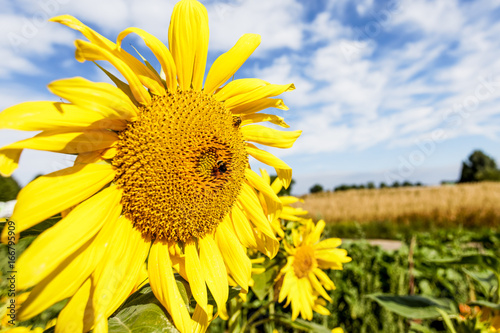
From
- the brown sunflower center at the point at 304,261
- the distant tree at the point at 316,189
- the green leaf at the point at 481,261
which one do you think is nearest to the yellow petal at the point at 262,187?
the brown sunflower center at the point at 304,261

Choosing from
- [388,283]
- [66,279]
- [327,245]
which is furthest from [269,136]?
[388,283]

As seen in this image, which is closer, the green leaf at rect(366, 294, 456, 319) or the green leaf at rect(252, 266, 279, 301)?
the green leaf at rect(252, 266, 279, 301)

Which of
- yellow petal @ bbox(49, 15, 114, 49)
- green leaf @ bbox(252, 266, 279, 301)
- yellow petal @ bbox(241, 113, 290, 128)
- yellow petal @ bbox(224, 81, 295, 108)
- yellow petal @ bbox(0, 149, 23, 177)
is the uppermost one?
yellow petal @ bbox(49, 15, 114, 49)

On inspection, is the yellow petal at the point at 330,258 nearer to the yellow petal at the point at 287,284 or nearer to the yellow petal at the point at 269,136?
the yellow petal at the point at 287,284

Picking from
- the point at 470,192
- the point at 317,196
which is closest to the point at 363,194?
the point at 317,196

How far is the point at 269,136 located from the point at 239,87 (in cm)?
23

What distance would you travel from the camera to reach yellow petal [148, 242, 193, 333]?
0.86 metres

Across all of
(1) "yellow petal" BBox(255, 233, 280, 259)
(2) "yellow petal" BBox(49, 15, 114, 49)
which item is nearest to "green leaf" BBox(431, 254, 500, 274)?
(1) "yellow petal" BBox(255, 233, 280, 259)

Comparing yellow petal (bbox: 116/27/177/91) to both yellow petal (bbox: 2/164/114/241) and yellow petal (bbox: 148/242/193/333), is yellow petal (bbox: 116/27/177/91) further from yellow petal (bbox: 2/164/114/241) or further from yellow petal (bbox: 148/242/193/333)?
yellow petal (bbox: 148/242/193/333)

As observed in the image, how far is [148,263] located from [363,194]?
20.1m

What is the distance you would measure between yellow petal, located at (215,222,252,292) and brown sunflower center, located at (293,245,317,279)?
4.33 feet

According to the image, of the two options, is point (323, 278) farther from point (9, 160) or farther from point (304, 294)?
point (9, 160)

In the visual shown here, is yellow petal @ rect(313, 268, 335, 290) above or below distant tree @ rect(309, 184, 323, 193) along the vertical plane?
below

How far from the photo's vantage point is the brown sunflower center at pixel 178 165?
0.95 meters
